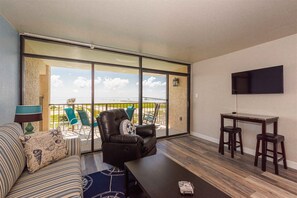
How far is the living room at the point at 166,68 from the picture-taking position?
1832mm

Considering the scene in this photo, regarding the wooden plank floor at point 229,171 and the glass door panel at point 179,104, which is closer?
the wooden plank floor at point 229,171

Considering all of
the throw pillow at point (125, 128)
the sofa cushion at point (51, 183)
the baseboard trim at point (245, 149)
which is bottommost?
the baseboard trim at point (245, 149)

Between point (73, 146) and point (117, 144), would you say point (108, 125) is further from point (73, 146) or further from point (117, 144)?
point (73, 146)

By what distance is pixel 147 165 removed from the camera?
1.61 m

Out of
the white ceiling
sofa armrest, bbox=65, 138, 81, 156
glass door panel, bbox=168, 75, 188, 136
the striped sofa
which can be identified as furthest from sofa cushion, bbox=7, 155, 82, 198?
glass door panel, bbox=168, 75, 188, 136

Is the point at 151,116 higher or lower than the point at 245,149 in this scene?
higher

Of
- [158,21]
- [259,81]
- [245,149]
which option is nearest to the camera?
[158,21]

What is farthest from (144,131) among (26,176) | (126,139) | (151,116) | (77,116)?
(77,116)

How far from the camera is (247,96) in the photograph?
3076 mm

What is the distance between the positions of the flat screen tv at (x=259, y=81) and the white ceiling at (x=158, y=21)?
600 mm

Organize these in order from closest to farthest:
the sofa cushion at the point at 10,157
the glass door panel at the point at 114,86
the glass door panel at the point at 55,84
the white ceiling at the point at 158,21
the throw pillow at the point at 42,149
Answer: the sofa cushion at the point at 10,157 → the throw pillow at the point at 42,149 → the white ceiling at the point at 158,21 → the glass door panel at the point at 55,84 → the glass door panel at the point at 114,86

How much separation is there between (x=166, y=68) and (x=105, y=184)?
323 centimetres

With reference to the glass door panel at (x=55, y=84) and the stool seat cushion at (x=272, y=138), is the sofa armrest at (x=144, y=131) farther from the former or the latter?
the stool seat cushion at (x=272, y=138)

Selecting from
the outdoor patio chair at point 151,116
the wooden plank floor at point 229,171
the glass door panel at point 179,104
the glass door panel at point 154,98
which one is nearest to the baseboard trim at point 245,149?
the wooden plank floor at point 229,171
